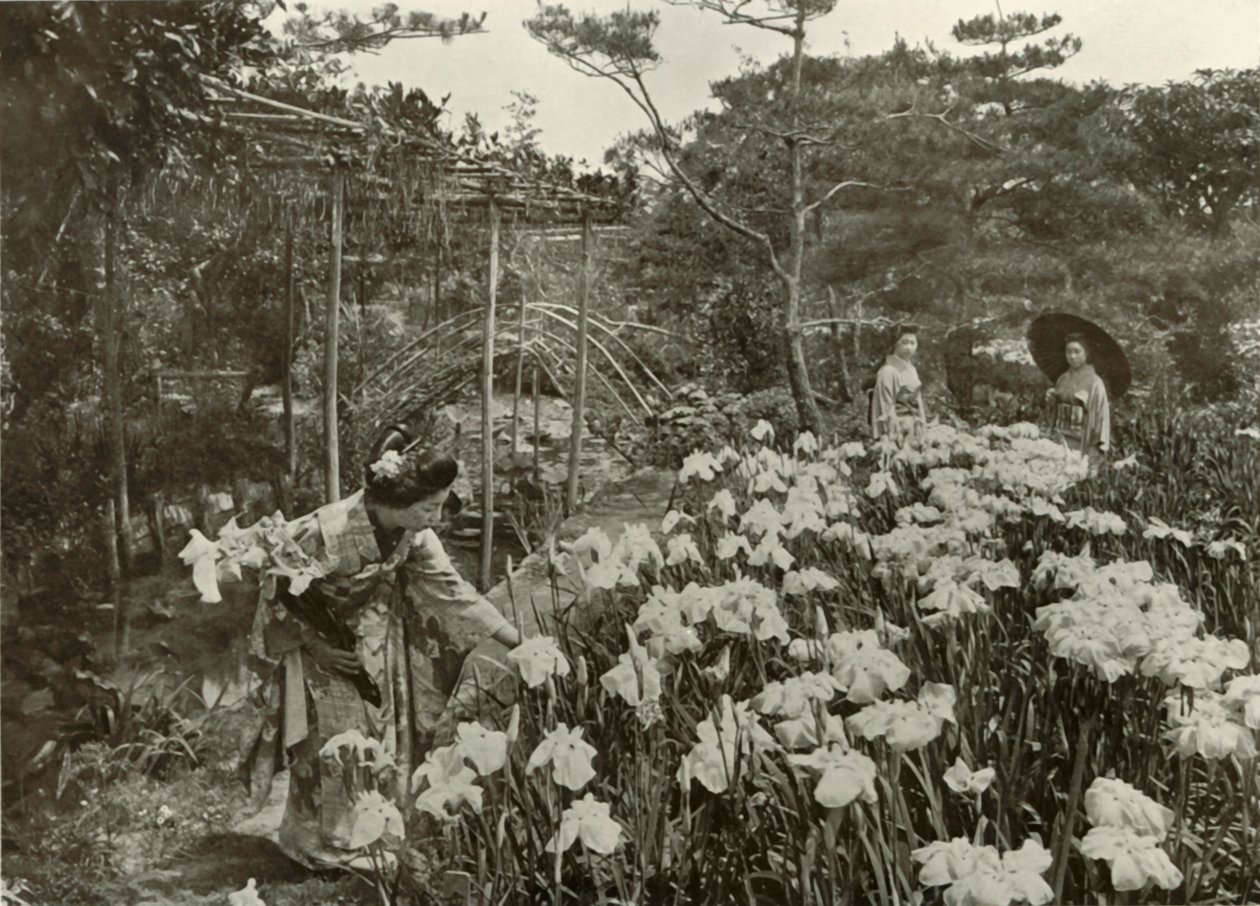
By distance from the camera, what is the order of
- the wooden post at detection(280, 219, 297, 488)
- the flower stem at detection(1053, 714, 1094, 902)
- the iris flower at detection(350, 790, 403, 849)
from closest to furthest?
the flower stem at detection(1053, 714, 1094, 902)
the iris flower at detection(350, 790, 403, 849)
the wooden post at detection(280, 219, 297, 488)

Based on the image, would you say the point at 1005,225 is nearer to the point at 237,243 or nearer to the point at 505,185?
the point at 505,185

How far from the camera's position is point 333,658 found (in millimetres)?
2123

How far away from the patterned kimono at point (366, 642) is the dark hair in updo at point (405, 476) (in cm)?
5

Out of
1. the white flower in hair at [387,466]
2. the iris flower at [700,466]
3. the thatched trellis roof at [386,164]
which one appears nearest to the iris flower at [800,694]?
the iris flower at [700,466]

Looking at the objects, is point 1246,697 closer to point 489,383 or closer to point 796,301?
point 796,301

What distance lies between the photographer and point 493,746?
1582 mm

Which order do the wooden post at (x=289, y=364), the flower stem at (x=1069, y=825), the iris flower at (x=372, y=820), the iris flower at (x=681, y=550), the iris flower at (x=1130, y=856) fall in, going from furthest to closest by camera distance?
the wooden post at (x=289, y=364) → the iris flower at (x=681, y=550) → the iris flower at (x=372, y=820) → the flower stem at (x=1069, y=825) → the iris flower at (x=1130, y=856)

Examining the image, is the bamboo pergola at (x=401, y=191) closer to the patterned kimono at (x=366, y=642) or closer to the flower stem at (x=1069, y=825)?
the patterned kimono at (x=366, y=642)

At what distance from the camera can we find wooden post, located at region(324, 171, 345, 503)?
219 centimetres

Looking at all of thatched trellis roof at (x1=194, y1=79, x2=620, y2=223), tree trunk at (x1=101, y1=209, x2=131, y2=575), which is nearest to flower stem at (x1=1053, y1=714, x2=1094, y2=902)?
thatched trellis roof at (x1=194, y1=79, x2=620, y2=223)

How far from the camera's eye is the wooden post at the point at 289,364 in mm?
2174

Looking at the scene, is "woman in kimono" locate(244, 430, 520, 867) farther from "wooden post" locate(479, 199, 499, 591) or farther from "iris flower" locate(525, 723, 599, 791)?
"iris flower" locate(525, 723, 599, 791)

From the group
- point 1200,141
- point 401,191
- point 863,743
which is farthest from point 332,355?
point 1200,141

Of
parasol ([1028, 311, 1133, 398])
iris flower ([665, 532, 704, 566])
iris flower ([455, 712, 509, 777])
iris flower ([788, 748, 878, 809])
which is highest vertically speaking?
parasol ([1028, 311, 1133, 398])
